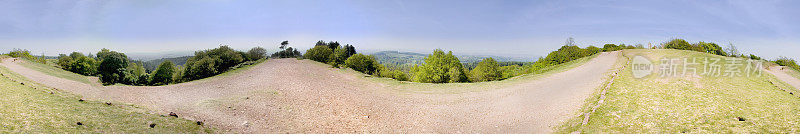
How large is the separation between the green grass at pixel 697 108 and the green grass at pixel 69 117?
13238 mm

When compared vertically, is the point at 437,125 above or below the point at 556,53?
below

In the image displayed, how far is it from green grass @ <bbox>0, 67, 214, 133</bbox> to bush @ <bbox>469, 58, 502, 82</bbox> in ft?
63.5

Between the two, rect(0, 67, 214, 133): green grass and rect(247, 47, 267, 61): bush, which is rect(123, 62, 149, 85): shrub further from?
rect(0, 67, 214, 133): green grass

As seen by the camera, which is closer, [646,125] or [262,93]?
[646,125]

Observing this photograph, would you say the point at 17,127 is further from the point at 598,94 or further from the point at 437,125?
the point at 598,94

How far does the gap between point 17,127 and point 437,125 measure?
11.4m

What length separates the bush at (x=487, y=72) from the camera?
22344mm

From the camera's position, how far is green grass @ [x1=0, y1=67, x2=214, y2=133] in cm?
677

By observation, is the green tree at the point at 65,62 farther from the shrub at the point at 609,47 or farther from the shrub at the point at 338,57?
the shrub at the point at 609,47

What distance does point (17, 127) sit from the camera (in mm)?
6324

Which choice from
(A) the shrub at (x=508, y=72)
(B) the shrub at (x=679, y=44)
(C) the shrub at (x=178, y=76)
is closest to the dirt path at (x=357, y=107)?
(C) the shrub at (x=178, y=76)

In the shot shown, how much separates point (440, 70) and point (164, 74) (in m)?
23.6

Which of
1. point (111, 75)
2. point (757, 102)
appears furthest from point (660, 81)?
point (111, 75)

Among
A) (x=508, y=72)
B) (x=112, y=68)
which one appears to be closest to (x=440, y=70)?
(x=508, y=72)
